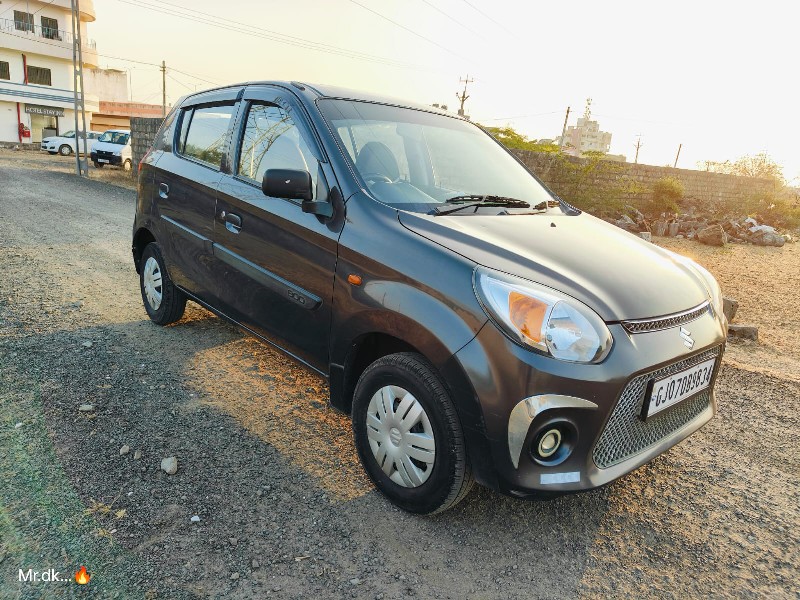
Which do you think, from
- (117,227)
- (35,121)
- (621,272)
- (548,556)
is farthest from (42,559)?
(35,121)

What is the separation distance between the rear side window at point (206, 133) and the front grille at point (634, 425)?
273 cm

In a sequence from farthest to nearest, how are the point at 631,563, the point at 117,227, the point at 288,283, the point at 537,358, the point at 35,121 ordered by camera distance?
the point at 35,121 → the point at 117,227 → the point at 288,283 → the point at 631,563 → the point at 537,358

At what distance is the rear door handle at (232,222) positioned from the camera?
3.17 m

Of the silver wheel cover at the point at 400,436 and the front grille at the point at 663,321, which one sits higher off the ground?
the front grille at the point at 663,321

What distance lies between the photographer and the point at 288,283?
2.84m

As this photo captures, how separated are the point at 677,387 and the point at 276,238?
2.03m

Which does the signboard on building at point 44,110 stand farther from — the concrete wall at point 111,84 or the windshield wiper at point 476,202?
the windshield wiper at point 476,202

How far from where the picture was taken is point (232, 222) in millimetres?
3225

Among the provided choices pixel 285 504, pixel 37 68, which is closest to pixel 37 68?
pixel 37 68

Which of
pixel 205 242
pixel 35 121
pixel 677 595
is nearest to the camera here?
pixel 677 595

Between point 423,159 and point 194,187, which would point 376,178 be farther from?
point 194,187

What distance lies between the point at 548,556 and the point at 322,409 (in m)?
1.58

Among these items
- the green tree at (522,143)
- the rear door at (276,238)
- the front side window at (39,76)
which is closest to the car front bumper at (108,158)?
the green tree at (522,143)

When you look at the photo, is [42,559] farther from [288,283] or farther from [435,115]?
[435,115]
